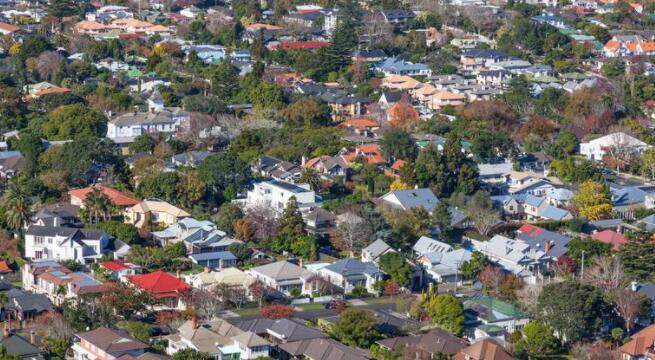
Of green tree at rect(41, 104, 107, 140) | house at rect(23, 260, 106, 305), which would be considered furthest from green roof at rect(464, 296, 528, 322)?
green tree at rect(41, 104, 107, 140)

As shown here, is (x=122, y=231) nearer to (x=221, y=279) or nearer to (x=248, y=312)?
(x=221, y=279)

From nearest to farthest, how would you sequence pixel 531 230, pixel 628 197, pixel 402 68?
pixel 531 230, pixel 628 197, pixel 402 68

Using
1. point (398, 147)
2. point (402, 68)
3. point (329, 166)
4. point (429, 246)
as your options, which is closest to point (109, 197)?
point (329, 166)

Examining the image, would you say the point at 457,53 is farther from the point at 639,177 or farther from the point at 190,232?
the point at 190,232

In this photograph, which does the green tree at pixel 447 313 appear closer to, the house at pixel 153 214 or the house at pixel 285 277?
the house at pixel 285 277

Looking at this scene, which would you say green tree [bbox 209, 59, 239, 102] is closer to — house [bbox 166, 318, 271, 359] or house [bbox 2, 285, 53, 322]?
house [bbox 2, 285, 53, 322]

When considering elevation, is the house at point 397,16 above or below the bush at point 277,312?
below

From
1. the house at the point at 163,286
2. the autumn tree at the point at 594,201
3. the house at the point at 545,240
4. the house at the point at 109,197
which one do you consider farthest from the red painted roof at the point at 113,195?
the autumn tree at the point at 594,201
